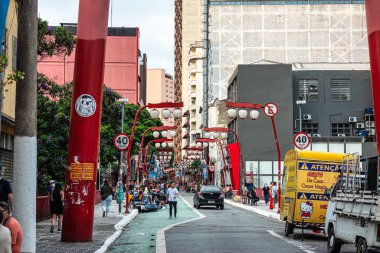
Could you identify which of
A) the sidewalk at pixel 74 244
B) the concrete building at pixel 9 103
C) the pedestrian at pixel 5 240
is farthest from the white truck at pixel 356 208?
the concrete building at pixel 9 103

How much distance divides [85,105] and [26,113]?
6907 mm

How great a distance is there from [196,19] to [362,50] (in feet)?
222

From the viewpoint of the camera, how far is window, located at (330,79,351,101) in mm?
73906

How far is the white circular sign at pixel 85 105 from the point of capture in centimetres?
1873

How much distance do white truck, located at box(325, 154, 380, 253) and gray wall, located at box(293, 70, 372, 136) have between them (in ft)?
190

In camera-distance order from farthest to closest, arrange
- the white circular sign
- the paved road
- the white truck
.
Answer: the white circular sign
the paved road
the white truck

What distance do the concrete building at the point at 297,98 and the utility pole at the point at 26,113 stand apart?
61986mm

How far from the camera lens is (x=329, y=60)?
284ft

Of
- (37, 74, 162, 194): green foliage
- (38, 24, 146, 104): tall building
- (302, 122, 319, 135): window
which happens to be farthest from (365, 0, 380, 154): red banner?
(38, 24, 146, 104): tall building

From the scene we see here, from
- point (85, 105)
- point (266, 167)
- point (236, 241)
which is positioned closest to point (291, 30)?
point (266, 167)

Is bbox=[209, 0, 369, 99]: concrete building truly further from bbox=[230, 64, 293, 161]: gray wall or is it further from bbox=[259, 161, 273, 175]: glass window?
bbox=[259, 161, 273, 175]: glass window

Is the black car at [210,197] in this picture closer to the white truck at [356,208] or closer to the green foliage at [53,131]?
the green foliage at [53,131]

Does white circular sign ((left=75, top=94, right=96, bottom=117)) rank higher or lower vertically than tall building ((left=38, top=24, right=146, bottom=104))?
lower

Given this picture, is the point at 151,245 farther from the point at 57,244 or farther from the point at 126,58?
the point at 126,58
